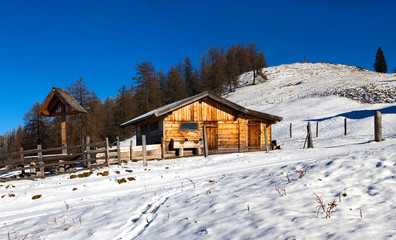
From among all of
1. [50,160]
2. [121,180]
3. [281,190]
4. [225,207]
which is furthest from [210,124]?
[225,207]

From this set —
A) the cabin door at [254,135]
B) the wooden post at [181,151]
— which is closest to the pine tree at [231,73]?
the cabin door at [254,135]

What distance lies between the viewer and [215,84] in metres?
72.4

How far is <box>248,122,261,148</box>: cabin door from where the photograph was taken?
24.2 metres

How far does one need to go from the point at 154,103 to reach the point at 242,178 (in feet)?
138

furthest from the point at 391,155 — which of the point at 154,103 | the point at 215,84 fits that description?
the point at 215,84

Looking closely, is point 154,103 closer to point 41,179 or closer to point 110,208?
point 41,179

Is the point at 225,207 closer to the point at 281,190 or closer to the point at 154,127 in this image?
the point at 281,190

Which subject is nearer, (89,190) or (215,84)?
(89,190)

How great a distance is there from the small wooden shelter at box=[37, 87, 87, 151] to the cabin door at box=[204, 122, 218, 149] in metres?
9.77

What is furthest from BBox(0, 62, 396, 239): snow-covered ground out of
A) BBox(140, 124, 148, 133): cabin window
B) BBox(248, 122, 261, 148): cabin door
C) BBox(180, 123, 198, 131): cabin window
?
BBox(248, 122, 261, 148): cabin door

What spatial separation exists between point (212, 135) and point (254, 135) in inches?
156

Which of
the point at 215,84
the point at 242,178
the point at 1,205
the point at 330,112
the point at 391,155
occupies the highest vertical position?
the point at 215,84

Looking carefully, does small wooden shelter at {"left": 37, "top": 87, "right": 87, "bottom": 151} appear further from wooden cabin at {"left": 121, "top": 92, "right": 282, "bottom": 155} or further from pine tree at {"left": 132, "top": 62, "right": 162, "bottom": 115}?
pine tree at {"left": 132, "top": 62, "right": 162, "bottom": 115}

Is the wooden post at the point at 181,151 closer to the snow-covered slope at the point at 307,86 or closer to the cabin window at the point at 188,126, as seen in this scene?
the cabin window at the point at 188,126
